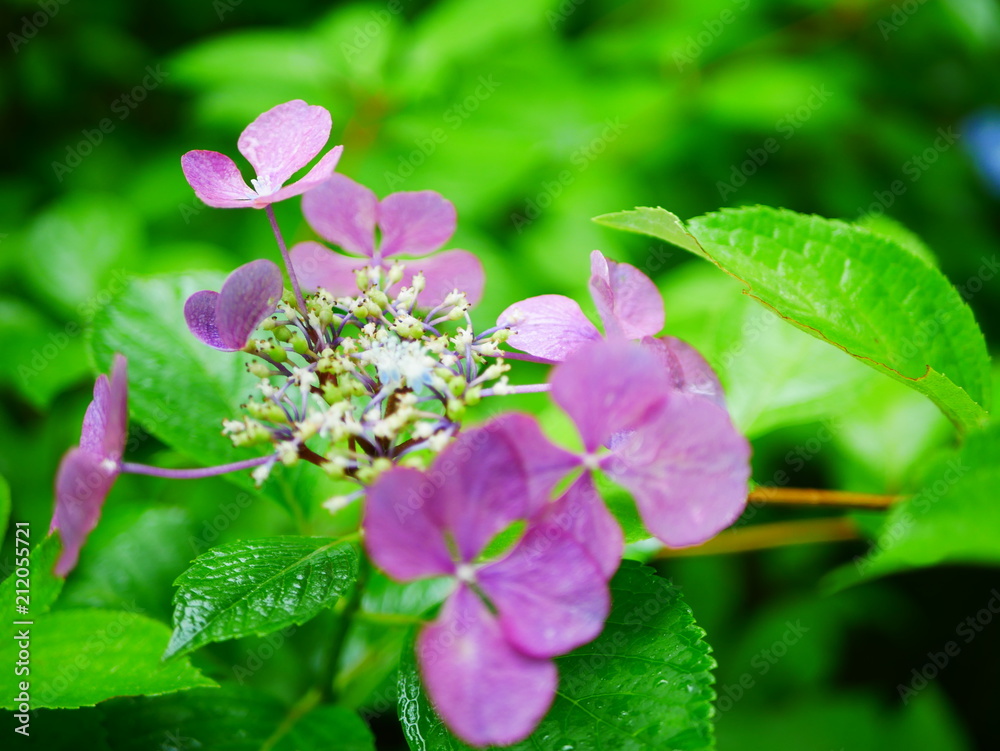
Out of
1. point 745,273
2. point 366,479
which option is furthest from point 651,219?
point 366,479

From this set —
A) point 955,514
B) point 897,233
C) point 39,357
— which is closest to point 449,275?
→ point 955,514

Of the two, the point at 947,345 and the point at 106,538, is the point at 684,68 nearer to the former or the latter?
the point at 947,345

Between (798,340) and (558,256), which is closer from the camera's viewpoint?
(798,340)

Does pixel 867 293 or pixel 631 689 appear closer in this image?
pixel 631 689

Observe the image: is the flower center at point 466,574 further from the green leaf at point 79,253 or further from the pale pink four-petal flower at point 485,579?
the green leaf at point 79,253

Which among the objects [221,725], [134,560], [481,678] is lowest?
[134,560]

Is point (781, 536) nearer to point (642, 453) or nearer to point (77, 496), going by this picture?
point (642, 453)

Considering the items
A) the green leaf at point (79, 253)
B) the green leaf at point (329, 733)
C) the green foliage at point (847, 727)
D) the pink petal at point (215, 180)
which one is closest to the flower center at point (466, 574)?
the green leaf at point (329, 733)
